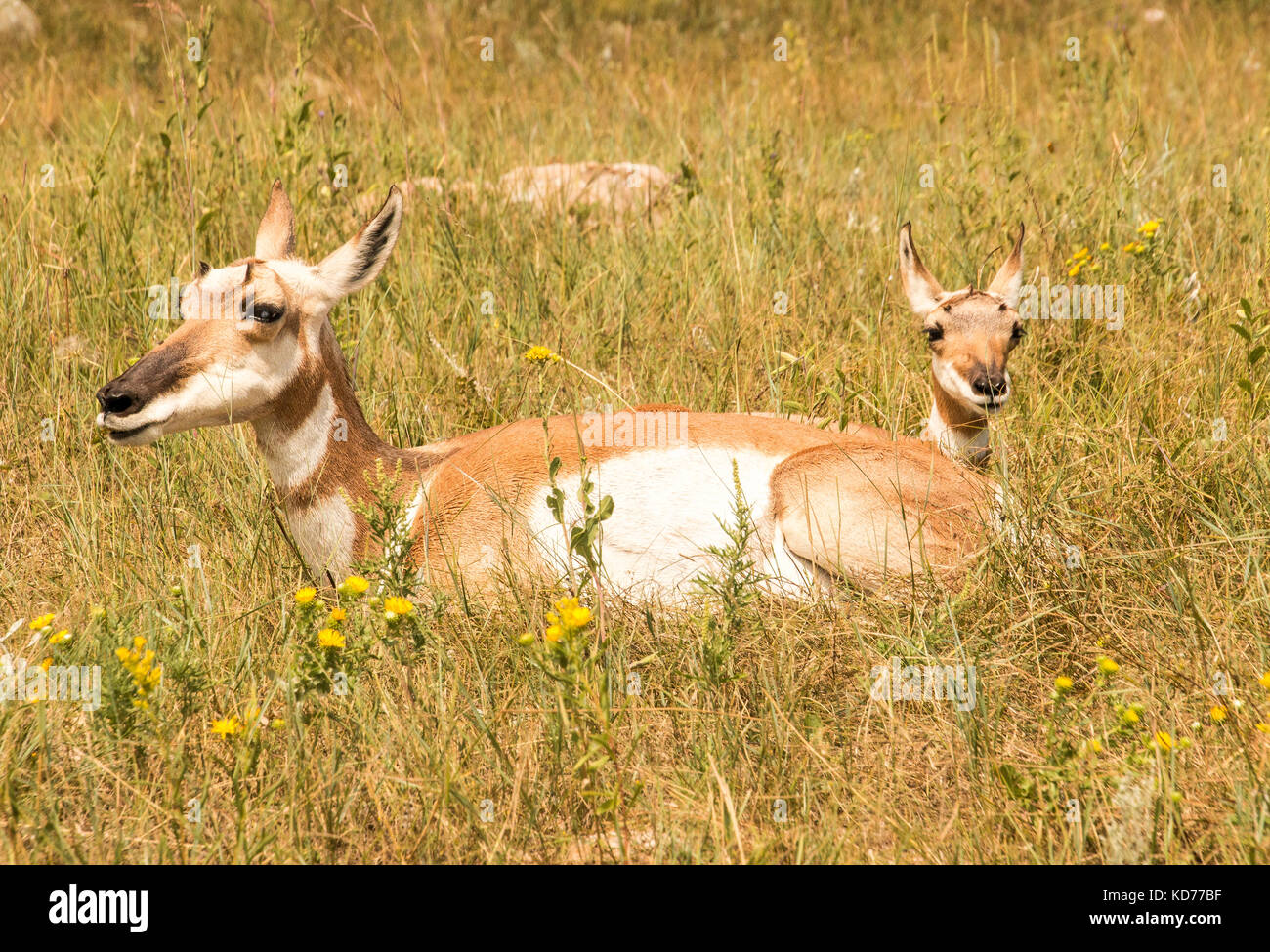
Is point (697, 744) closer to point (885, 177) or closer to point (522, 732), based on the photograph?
point (522, 732)

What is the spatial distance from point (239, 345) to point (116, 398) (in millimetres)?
406

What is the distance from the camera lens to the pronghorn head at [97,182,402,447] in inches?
138

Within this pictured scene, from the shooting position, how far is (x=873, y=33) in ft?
35.2

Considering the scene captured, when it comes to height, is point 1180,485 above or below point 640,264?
below

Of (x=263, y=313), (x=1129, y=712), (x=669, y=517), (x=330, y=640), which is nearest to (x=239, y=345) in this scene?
(x=263, y=313)

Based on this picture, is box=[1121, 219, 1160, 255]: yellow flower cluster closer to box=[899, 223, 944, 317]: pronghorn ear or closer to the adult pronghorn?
box=[899, 223, 944, 317]: pronghorn ear

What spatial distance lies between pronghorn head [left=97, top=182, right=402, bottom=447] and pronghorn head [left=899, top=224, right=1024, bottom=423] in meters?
1.91

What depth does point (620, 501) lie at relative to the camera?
387 centimetres

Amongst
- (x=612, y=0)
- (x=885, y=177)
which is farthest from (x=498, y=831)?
(x=612, y=0)

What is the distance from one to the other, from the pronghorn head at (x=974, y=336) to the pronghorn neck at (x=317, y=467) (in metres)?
1.89

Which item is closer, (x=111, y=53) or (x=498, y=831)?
(x=498, y=831)

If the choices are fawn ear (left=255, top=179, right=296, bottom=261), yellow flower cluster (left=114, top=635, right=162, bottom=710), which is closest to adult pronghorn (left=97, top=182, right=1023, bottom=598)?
fawn ear (left=255, top=179, right=296, bottom=261)

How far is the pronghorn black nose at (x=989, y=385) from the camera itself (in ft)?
13.0

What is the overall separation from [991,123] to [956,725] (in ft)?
14.9
